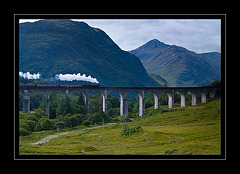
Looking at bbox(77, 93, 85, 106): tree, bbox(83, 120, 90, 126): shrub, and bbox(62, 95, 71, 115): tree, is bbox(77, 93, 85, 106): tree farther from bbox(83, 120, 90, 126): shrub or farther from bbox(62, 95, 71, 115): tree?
bbox(83, 120, 90, 126): shrub

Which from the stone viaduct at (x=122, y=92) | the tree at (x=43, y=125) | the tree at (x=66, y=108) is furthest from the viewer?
the tree at (x=66, y=108)

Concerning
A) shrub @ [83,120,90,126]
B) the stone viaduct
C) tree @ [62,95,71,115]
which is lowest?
shrub @ [83,120,90,126]

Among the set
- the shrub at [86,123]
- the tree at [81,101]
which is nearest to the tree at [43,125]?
the shrub at [86,123]

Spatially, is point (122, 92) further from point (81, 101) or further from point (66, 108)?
point (66, 108)

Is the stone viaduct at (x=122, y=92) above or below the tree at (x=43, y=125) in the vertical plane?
above

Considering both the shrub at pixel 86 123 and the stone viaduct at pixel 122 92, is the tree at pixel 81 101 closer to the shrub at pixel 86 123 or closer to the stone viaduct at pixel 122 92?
the stone viaduct at pixel 122 92

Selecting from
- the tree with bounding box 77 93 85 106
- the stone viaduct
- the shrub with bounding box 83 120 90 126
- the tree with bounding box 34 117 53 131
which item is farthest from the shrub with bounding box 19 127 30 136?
the tree with bounding box 77 93 85 106

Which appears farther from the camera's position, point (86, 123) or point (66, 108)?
point (66, 108)

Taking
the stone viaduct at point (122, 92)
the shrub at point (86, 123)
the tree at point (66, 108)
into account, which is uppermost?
the stone viaduct at point (122, 92)

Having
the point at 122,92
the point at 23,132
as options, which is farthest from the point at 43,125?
the point at 122,92
